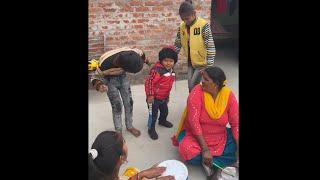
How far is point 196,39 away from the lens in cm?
399

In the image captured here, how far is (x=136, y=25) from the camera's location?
404 cm

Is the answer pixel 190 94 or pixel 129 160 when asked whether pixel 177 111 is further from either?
pixel 129 160

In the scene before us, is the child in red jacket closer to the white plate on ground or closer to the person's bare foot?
the person's bare foot

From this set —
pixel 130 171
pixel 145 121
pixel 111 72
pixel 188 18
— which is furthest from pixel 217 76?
pixel 130 171

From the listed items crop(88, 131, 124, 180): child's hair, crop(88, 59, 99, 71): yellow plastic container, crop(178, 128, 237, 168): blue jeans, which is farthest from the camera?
crop(88, 59, 99, 71): yellow plastic container

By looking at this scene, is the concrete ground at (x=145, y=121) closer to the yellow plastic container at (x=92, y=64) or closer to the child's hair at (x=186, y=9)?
the yellow plastic container at (x=92, y=64)

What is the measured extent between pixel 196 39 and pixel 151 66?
48 centimetres

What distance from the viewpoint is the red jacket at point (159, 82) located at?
3.83m

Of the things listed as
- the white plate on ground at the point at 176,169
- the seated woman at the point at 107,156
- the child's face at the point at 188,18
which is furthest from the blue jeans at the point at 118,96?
the child's face at the point at 188,18

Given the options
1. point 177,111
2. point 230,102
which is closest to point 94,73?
point 177,111

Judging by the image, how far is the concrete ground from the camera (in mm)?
3705

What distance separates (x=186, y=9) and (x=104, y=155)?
58.5 inches

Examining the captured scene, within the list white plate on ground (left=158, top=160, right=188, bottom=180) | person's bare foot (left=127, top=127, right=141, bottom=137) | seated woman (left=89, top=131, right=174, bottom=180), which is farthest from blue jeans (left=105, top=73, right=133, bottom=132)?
white plate on ground (left=158, top=160, right=188, bottom=180)

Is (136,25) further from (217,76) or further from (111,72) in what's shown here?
(217,76)
